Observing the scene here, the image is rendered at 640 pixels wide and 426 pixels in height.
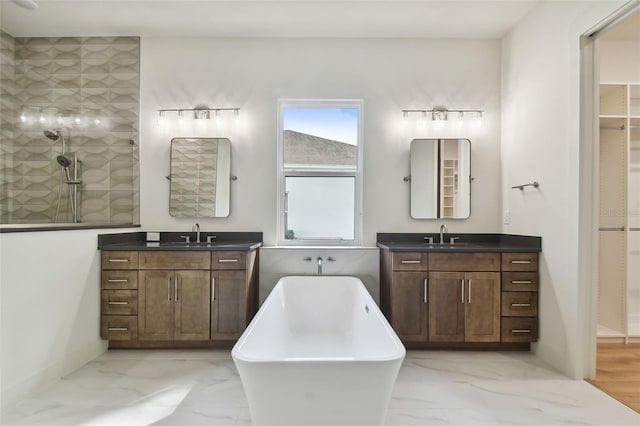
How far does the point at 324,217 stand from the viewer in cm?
315

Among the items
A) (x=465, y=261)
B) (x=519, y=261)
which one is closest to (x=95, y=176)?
(x=465, y=261)

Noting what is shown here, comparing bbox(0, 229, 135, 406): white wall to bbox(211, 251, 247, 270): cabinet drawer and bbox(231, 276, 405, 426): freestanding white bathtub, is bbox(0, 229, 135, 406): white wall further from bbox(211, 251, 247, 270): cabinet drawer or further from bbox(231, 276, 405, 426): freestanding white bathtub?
bbox(231, 276, 405, 426): freestanding white bathtub

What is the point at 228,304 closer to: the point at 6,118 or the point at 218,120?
the point at 218,120

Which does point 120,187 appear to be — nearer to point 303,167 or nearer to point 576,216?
point 303,167

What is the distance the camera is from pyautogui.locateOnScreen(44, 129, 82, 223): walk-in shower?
3131 mm

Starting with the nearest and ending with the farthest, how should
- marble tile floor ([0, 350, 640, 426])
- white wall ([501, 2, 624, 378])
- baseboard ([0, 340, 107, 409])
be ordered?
marble tile floor ([0, 350, 640, 426])
baseboard ([0, 340, 107, 409])
white wall ([501, 2, 624, 378])

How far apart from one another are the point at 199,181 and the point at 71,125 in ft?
4.59

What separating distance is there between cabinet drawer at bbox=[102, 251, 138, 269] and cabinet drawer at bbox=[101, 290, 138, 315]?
200 millimetres

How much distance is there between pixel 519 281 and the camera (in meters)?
2.57

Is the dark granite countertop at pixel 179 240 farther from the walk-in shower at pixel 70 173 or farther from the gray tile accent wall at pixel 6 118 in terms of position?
the gray tile accent wall at pixel 6 118

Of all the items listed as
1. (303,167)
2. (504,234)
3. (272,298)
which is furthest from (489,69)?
(272,298)

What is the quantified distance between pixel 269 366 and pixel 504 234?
2672mm

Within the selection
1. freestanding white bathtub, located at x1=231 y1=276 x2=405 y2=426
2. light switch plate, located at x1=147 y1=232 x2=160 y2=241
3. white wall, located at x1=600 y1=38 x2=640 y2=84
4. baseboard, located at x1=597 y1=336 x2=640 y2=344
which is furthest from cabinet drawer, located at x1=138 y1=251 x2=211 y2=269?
white wall, located at x1=600 y1=38 x2=640 y2=84

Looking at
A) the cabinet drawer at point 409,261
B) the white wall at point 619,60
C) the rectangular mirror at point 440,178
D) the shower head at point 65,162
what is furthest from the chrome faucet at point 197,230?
the white wall at point 619,60
